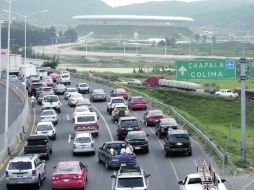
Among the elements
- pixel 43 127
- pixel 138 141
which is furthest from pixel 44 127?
pixel 138 141

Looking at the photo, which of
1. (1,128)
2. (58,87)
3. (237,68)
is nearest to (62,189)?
(237,68)

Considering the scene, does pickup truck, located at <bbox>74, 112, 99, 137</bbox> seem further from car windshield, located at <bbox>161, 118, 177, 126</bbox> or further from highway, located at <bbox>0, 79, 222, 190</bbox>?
car windshield, located at <bbox>161, 118, 177, 126</bbox>

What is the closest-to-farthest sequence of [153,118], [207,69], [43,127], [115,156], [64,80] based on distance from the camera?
[115,156], [207,69], [43,127], [153,118], [64,80]

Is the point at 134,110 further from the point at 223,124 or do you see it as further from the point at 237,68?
the point at 237,68

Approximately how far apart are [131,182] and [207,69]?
48.9ft

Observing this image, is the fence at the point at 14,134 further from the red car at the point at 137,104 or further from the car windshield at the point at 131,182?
the car windshield at the point at 131,182

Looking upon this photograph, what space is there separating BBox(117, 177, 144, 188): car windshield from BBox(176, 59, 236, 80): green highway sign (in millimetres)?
14107

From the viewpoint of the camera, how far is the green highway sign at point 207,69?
41.6m

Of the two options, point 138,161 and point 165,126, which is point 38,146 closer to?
point 138,161

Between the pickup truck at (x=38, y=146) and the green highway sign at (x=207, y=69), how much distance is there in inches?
343

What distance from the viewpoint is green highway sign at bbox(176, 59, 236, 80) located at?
136ft

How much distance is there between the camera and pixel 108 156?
124ft

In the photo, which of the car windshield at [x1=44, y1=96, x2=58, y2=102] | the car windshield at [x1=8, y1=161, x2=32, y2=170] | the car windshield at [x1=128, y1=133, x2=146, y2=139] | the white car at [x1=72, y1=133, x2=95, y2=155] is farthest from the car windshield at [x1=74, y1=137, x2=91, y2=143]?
the car windshield at [x1=44, y1=96, x2=58, y2=102]

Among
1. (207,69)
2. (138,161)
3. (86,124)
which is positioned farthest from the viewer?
(86,124)
